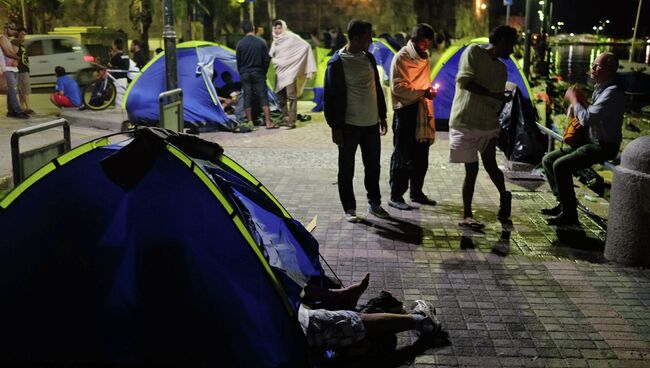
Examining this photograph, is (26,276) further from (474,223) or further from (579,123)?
(579,123)

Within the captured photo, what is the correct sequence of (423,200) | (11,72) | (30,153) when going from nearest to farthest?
(30,153) → (423,200) → (11,72)

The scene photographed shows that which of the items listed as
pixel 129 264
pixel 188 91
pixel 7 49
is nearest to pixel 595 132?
pixel 129 264

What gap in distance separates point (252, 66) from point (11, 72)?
516 centimetres

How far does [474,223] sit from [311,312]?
10.6ft

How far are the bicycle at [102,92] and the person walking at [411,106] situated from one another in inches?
353

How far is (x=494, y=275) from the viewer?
5379mm

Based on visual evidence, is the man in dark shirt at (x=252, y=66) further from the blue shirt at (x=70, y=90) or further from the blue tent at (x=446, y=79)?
the blue shirt at (x=70, y=90)

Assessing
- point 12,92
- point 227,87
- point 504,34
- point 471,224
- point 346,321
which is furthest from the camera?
point 227,87

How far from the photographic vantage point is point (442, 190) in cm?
818

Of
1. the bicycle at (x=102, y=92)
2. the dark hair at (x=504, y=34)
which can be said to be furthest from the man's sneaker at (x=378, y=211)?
the bicycle at (x=102, y=92)

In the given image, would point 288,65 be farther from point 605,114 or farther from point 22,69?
point 605,114

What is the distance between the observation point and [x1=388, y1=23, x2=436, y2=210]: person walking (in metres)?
6.88

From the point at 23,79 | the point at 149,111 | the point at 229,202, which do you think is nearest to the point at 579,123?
the point at 229,202

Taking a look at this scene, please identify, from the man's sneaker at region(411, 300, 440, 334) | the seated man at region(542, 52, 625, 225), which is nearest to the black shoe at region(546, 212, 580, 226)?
the seated man at region(542, 52, 625, 225)
